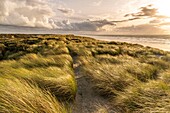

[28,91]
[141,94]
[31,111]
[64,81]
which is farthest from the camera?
[64,81]

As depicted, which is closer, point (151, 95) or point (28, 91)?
point (28, 91)

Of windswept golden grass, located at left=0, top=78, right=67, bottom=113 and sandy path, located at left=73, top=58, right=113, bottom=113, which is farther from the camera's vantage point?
sandy path, located at left=73, top=58, right=113, bottom=113

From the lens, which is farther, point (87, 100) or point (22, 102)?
point (87, 100)

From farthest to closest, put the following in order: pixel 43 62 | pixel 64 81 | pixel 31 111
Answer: pixel 43 62 → pixel 64 81 → pixel 31 111

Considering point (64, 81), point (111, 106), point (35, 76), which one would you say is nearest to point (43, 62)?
point (35, 76)

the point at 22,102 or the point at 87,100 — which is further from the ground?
the point at 22,102

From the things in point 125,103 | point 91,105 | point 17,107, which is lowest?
point 91,105

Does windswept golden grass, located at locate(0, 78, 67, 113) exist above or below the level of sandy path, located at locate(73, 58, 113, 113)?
above

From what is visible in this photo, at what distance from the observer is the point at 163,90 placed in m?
3.11

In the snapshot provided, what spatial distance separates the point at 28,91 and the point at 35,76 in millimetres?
1038

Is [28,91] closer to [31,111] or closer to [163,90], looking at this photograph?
[31,111]

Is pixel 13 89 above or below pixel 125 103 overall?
above

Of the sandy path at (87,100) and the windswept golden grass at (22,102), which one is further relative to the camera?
the sandy path at (87,100)

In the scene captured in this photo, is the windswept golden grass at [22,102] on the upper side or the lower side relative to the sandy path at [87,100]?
upper
